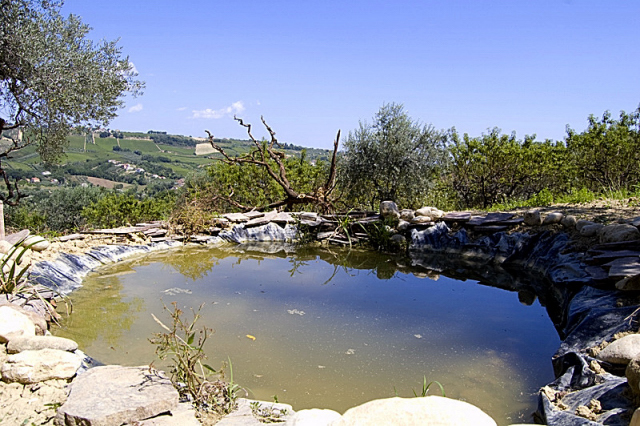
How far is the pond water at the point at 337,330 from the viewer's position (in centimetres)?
314

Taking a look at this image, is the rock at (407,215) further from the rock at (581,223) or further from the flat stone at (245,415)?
the flat stone at (245,415)

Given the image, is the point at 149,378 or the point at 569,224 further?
the point at 569,224

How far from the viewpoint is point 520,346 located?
3854 millimetres

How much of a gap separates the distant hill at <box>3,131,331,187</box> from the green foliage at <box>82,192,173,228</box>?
666 cm

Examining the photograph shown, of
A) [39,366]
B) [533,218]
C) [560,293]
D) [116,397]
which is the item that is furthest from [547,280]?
[39,366]

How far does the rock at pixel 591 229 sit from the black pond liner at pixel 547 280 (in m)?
0.25

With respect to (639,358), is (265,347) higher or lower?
lower

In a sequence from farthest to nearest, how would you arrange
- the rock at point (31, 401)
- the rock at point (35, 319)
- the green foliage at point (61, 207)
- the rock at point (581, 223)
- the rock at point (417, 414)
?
the green foliage at point (61, 207)
the rock at point (581, 223)
the rock at point (35, 319)
the rock at point (31, 401)
the rock at point (417, 414)

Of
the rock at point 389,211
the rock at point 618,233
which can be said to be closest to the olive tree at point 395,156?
the rock at point 389,211

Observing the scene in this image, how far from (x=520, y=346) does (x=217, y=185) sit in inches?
374

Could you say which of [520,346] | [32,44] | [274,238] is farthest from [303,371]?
[32,44]

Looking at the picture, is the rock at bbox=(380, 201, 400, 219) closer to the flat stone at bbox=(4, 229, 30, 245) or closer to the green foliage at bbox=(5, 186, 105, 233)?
the flat stone at bbox=(4, 229, 30, 245)

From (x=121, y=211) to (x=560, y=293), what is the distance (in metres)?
9.88

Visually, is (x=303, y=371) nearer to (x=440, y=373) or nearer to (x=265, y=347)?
(x=265, y=347)
